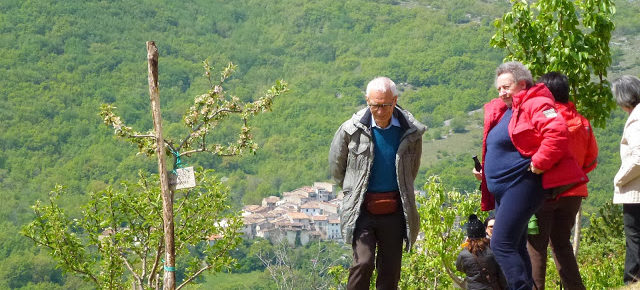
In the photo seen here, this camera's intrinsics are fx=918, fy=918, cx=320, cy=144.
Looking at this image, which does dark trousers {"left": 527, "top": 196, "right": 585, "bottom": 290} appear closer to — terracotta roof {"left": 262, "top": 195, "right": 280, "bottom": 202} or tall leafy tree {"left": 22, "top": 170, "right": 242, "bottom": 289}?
tall leafy tree {"left": 22, "top": 170, "right": 242, "bottom": 289}

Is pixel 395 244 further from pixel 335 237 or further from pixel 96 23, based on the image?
pixel 96 23

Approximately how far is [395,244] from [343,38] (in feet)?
587

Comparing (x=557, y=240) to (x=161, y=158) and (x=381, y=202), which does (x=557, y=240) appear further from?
(x=161, y=158)

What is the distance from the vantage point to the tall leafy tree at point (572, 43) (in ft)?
25.2

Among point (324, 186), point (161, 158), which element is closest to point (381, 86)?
point (161, 158)

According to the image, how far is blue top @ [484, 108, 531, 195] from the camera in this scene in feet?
16.3

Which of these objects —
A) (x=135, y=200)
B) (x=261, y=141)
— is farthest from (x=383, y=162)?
(x=261, y=141)

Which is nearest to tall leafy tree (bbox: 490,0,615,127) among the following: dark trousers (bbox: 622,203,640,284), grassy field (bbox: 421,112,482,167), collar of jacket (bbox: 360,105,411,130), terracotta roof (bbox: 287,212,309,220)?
dark trousers (bbox: 622,203,640,284)

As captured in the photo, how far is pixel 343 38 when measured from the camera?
183 metres

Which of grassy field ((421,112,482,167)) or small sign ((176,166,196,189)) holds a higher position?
grassy field ((421,112,482,167))

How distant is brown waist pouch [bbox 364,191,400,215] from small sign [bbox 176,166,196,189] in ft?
4.02

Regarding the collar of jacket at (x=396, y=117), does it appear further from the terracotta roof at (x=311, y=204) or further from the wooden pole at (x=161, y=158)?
the terracotta roof at (x=311, y=204)

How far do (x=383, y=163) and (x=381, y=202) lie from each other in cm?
22

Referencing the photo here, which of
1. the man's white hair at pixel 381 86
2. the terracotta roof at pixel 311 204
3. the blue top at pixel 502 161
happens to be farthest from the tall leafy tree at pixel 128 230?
the terracotta roof at pixel 311 204
